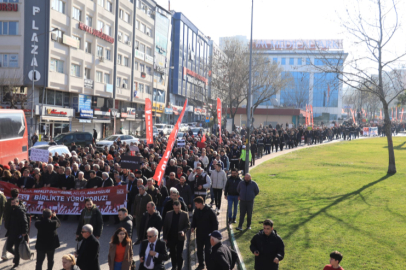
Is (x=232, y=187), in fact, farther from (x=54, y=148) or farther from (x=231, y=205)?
(x=54, y=148)

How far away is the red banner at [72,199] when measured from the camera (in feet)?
36.6

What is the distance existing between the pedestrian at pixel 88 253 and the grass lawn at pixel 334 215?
336 cm

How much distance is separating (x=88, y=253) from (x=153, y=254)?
44.8 inches

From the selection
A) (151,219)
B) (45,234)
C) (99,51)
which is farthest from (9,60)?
(151,219)

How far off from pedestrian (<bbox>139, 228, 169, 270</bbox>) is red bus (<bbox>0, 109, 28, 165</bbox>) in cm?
1261

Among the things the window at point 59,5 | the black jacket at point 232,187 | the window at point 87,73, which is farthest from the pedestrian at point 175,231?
the window at point 87,73

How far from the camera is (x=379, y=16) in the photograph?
61.4 ft

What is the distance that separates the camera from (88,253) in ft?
20.6

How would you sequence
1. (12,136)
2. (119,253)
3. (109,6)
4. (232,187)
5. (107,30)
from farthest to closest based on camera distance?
(109,6), (107,30), (12,136), (232,187), (119,253)

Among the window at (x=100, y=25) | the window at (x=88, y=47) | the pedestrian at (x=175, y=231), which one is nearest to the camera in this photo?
the pedestrian at (x=175, y=231)

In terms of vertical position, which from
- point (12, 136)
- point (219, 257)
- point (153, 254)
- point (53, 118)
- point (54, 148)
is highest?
point (53, 118)

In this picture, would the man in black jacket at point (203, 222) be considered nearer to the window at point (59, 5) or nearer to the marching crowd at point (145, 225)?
the marching crowd at point (145, 225)

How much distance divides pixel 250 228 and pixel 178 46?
218 feet

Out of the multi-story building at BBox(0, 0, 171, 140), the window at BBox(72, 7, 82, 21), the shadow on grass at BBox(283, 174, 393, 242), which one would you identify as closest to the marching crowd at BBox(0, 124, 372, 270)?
the shadow on grass at BBox(283, 174, 393, 242)
